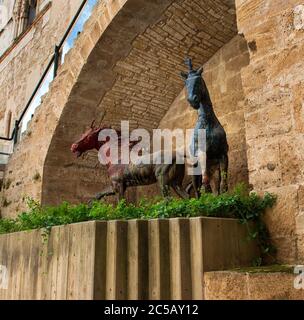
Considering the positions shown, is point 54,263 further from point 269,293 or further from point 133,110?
point 133,110

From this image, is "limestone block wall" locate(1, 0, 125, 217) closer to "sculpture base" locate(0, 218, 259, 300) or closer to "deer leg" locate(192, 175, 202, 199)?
"deer leg" locate(192, 175, 202, 199)

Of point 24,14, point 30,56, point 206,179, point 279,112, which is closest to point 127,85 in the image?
point 206,179

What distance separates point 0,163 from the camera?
319 inches

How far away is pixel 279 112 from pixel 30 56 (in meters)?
12.2

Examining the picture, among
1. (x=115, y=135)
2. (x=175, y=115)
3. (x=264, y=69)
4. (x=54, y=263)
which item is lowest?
(x=54, y=263)

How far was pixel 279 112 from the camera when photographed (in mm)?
2773

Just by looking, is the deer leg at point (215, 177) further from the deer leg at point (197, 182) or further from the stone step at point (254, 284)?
the stone step at point (254, 284)

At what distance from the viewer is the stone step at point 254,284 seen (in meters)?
2.04

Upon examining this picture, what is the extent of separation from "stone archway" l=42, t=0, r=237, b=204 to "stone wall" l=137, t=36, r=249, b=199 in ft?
0.72

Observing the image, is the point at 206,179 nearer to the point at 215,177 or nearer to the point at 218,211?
the point at 215,177
